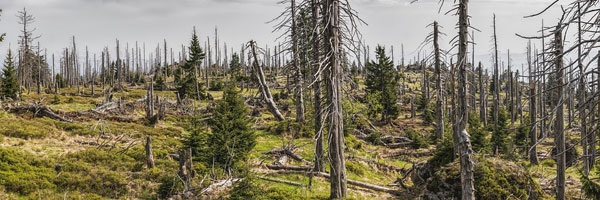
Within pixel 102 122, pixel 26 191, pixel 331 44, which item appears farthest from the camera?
pixel 102 122

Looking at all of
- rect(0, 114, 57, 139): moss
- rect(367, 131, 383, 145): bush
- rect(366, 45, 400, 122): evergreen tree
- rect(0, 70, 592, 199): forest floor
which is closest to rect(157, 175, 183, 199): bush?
rect(0, 70, 592, 199): forest floor

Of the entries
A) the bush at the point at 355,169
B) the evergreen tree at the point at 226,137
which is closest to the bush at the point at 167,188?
the evergreen tree at the point at 226,137

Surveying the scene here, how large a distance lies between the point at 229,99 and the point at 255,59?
203 centimetres

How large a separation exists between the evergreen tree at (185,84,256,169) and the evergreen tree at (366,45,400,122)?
27.4 metres

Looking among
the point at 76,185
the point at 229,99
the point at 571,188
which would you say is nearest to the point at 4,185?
the point at 76,185

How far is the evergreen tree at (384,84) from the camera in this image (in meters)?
38.5

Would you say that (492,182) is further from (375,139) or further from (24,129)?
(24,129)

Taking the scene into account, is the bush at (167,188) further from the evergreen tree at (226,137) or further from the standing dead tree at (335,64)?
the standing dead tree at (335,64)

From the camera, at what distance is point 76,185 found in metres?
10.4

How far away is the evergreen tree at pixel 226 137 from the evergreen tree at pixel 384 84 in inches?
1079

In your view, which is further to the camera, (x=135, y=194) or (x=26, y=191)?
(x=135, y=194)

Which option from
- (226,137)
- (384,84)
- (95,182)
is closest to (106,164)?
(95,182)

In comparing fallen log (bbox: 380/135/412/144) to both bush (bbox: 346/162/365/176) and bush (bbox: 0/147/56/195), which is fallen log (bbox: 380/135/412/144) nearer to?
bush (bbox: 346/162/365/176)

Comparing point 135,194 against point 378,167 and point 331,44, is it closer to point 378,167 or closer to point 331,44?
point 331,44
